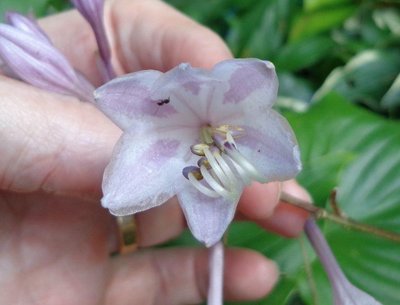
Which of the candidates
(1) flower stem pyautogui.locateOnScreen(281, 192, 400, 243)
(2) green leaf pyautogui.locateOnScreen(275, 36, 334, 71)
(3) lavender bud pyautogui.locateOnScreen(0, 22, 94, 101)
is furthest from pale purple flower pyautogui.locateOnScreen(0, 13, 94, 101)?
(2) green leaf pyautogui.locateOnScreen(275, 36, 334, 71)

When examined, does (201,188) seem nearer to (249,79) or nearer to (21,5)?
(249,79)

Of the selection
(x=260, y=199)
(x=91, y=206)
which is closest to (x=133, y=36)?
(x=91, y=206)

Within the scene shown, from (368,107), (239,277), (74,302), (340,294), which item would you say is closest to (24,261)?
(74,302)

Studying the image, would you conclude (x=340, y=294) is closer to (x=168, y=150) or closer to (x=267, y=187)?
(x=267, y=187)

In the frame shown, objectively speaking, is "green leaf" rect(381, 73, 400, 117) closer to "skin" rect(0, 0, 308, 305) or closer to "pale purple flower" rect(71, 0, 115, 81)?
"skin" rect(0, 0, 308, 305)

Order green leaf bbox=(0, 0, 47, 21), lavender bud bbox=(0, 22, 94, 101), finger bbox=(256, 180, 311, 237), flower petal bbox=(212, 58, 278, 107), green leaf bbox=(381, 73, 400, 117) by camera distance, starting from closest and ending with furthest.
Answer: flower petal bbox=(212, 58, 278, 107) < lavender bud bbox=(0, 22, 94, 101) < finger bbox=(256, 180, 311, 237) < green leaf bbox=(0, 0, 47, 21) < green leaf bbox=(381, 73, 400, 117)

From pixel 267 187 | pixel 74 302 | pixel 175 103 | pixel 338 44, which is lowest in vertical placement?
pixel 74 302
